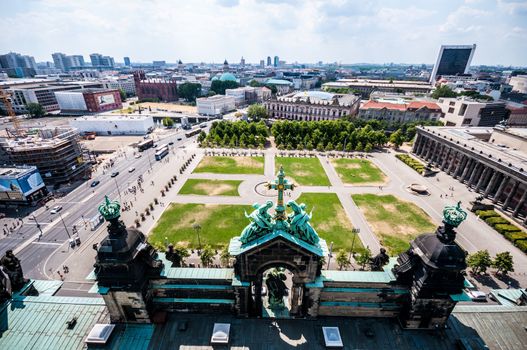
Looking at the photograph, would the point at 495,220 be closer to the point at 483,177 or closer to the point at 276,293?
the point at 483,177

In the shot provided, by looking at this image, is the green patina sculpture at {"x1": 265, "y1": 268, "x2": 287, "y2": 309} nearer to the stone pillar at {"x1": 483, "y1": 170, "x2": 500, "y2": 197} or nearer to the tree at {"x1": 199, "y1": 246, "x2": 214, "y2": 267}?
the tree at {"x1": 199, "y1": 246, "x2": 214, "y2": 267}

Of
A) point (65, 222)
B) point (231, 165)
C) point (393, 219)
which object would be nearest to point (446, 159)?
point (393, 219)

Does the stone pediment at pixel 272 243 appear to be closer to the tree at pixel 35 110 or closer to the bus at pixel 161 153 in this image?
the bus at pixel 161 153

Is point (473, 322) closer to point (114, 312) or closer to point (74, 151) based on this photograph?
point (114, 312)

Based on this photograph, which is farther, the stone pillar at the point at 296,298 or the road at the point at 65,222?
the road at the point at 65,222

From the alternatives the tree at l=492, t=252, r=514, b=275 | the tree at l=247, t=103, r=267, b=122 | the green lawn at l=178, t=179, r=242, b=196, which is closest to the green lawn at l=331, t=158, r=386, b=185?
the green lawn at l=178, t=179, r=242, b=196

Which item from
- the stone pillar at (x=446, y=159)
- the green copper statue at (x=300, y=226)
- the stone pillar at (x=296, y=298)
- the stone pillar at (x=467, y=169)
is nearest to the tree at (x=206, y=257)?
the stone pillar at (x=296, y=298)

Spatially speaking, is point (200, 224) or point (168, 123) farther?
point (168, 123)
